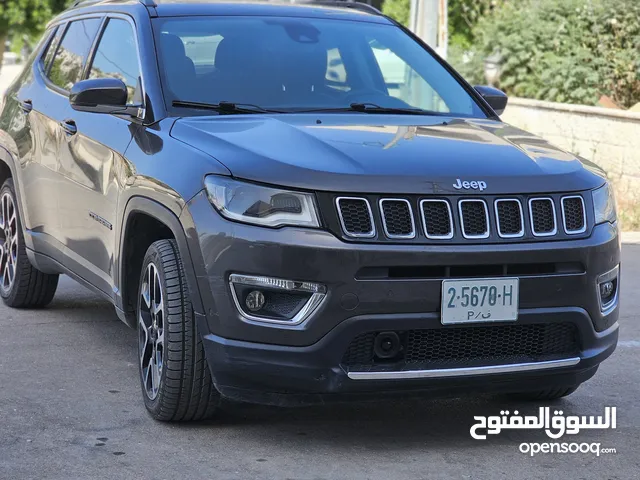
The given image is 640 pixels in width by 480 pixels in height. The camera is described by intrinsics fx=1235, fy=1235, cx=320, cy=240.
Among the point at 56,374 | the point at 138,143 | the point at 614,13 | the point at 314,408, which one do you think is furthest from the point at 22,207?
the point at 614,13

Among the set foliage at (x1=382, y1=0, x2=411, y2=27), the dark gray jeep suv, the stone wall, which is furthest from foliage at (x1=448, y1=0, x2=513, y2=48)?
the dark gray jeep suv

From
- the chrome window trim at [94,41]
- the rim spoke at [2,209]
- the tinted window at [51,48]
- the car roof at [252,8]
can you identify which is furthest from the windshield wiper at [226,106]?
the rim spoke at [2,209]

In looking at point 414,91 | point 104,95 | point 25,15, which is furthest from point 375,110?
point 25,15

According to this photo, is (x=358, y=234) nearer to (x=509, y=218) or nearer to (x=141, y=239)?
(x=509, y=218)

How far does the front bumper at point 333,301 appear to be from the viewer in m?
4.26

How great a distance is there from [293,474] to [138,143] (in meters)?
1.60

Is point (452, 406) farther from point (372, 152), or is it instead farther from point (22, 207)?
point (22, 207)

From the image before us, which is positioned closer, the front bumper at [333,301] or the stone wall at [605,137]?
the front bumper at [333,301]

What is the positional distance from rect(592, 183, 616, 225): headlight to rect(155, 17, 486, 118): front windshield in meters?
1.08

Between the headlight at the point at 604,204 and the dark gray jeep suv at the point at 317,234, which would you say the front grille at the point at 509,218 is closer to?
the dark gray jeep suv at the point at 317,234

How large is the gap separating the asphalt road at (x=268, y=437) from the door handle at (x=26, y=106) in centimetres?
146

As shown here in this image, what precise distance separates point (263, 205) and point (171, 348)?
73 centimetres

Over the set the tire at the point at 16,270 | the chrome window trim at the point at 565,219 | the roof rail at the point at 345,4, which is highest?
the roof rail at the point at 345,4

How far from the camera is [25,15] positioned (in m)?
40.2
